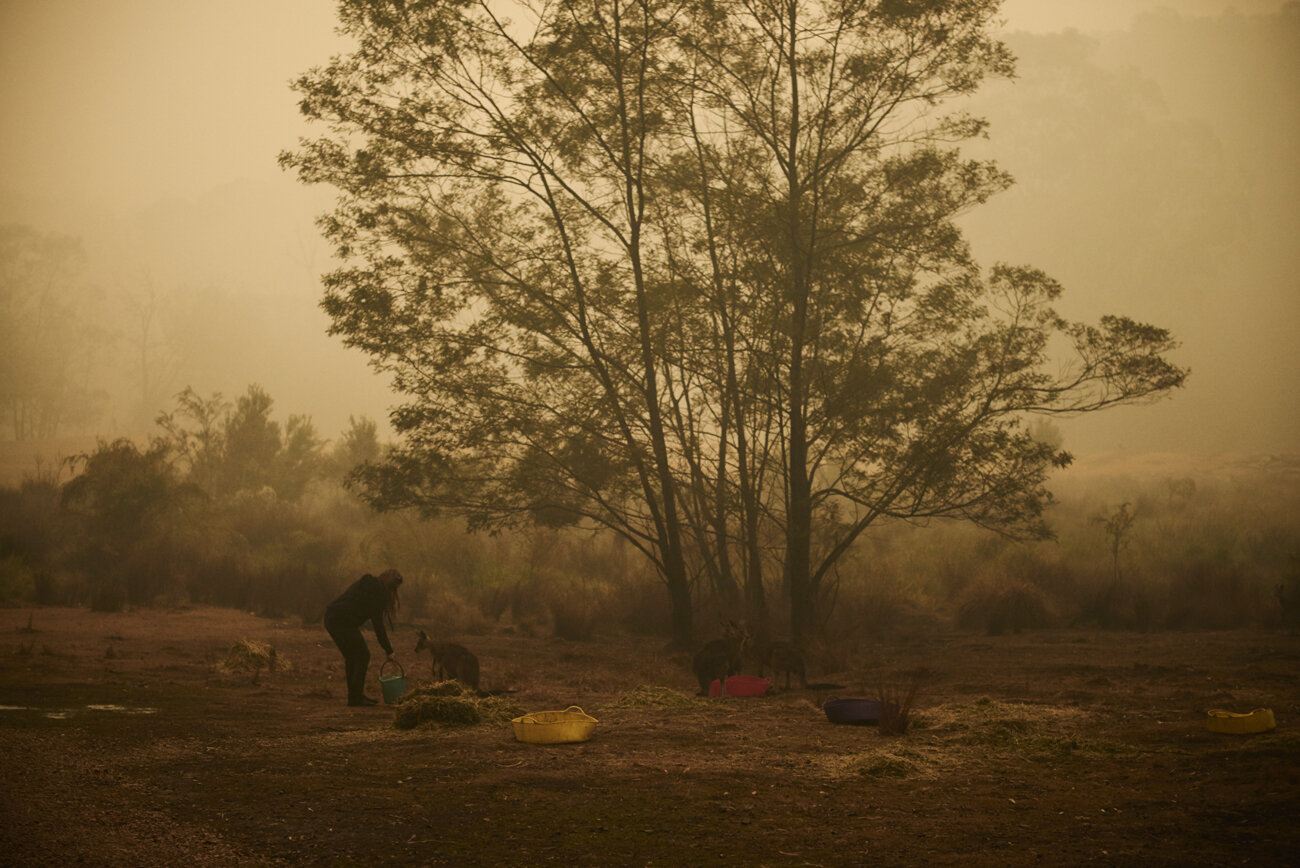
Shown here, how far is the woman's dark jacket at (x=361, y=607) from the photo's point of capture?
9.21 m

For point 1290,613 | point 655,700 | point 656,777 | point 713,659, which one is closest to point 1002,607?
point 1290,613

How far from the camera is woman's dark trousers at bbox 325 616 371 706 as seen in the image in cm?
923

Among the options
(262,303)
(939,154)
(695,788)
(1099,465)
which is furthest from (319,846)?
(262,303)

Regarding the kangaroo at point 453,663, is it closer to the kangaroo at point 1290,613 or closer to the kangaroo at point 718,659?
the kangaroo at point 718,659

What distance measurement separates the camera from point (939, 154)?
14.2m

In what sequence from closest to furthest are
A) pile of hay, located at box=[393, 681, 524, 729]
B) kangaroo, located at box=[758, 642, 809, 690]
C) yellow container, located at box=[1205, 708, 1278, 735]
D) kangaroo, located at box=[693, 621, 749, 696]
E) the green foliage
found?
yellow container, located at box=[1205, 708, 1278, 735], pile of hay, located at box=[393, 681, 524, 729], kangaroo, located at box=[693, 621, 749, 696], kangaroo, located at box=[758, 642, 809, 690], the green foliage

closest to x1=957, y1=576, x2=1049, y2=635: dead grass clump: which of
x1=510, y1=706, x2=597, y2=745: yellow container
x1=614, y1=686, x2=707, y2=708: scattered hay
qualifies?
x1=614, y1=686, x2=707, y2=708: scattered hay

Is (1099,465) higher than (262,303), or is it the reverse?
(262,303)

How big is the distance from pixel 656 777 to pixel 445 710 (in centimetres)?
262

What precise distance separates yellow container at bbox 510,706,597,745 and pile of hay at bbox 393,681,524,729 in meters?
0.97

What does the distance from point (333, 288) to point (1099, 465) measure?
4898cm

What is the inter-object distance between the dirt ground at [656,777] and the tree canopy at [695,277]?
412 centimetres

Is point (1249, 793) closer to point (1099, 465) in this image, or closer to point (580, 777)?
point (580, 777)

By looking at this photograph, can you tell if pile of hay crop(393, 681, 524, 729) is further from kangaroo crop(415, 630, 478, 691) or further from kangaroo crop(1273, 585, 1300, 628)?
kangaroo crop(1273, 585, 1300, 628)
